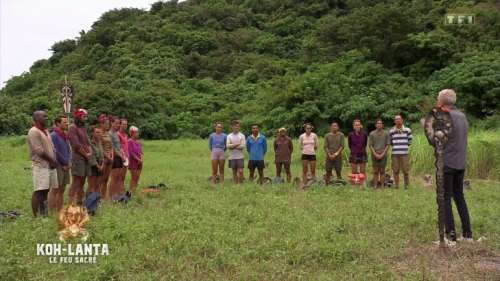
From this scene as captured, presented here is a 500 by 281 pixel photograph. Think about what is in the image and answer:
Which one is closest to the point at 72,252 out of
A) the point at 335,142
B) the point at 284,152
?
the point at 284,152

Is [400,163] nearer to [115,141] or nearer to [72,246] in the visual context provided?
[115,141]

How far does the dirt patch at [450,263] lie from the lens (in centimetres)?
484

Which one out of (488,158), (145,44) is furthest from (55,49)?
(488,158)

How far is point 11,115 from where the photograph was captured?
31953 mm

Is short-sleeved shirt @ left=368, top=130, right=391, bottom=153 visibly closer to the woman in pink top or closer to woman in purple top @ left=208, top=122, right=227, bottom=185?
the woman in pink top

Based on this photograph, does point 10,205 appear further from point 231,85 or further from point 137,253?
point 231,85

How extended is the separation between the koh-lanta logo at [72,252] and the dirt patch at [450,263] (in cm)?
302

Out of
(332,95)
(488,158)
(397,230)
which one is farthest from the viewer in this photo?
(332,95)

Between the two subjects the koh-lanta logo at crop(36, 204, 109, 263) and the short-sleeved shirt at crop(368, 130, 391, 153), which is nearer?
the koh-lanta logo at crop(36, 204, 109, 263)

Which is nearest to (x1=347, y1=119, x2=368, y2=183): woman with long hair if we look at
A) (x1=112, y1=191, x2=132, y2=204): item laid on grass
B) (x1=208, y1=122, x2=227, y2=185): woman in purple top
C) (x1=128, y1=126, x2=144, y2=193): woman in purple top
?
(x1=208, y1=122, x2=227, y2=185): woman in purple top

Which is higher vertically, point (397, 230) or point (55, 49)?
point (55, 49)

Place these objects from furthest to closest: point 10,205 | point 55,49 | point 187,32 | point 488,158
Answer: point 55,49, point 187,32, point 488,158, point 10,205

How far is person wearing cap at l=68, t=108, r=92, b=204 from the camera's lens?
815 cm

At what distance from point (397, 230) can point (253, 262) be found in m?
2.33
